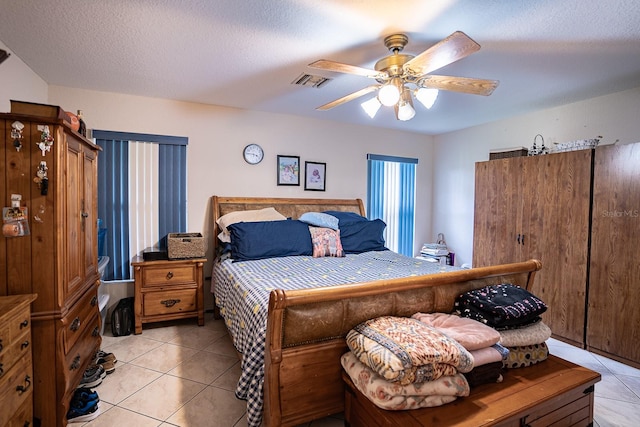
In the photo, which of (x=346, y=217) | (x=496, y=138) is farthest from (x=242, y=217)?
(x=496, y=138)

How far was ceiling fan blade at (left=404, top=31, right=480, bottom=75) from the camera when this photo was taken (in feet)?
5.06

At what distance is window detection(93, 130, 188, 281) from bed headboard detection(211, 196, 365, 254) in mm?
364

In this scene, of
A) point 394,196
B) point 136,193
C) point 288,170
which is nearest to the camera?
point 136,193

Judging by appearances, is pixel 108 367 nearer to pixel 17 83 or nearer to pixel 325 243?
pixel 325 243

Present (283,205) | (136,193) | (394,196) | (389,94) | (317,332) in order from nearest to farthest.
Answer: (317,332) < (389,94) < (136,193) < (283,205) < (394,196)

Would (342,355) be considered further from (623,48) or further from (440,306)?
(623,48)

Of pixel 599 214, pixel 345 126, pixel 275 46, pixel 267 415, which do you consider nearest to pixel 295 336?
pixel 267 415

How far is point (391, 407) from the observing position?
4.42ft

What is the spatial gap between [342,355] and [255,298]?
0.63 meters

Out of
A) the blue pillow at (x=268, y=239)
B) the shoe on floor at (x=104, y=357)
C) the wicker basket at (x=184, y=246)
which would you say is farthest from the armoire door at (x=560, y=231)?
the shoe on floor at (x=104, y=357)

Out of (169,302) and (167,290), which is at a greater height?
(167,290)

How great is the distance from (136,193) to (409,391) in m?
3.20

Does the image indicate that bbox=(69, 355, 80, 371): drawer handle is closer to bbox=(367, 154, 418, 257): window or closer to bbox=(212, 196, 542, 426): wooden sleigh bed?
bbox=(212, 196, 542, 426): wooden sleigh bed

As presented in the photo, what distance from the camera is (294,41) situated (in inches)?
82.4
